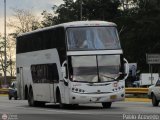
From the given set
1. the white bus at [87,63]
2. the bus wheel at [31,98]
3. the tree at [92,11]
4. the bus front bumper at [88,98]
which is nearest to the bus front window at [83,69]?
the white bus at [87,63]

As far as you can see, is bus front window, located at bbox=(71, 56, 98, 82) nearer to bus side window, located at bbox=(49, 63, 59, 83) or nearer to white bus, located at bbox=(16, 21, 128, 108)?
white bus, located at bbox=(16, 21, 128, 108)

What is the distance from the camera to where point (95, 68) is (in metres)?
28.4

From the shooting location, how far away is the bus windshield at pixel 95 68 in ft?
93.0

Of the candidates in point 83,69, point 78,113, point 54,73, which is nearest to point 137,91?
point 54,73

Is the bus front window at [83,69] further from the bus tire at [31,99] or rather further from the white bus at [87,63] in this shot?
the bus tire at [31,99]

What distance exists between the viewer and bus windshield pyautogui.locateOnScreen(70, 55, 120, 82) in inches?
1116

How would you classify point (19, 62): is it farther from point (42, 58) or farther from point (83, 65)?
point (83, 65)

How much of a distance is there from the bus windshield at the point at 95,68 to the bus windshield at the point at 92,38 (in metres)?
0.50

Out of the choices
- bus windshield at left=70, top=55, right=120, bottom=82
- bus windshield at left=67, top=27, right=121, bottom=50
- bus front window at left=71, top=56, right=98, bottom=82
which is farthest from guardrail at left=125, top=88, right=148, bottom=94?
bus front window at left=71, top=56, right=98, bottom=82

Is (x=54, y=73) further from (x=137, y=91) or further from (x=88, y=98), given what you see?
(x=137, y=91)

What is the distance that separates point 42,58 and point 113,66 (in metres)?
5.01

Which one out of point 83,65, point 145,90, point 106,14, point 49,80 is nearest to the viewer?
point 83,65

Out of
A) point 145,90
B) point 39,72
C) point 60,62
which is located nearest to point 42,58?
point 39,72

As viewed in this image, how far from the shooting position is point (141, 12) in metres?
82.9
